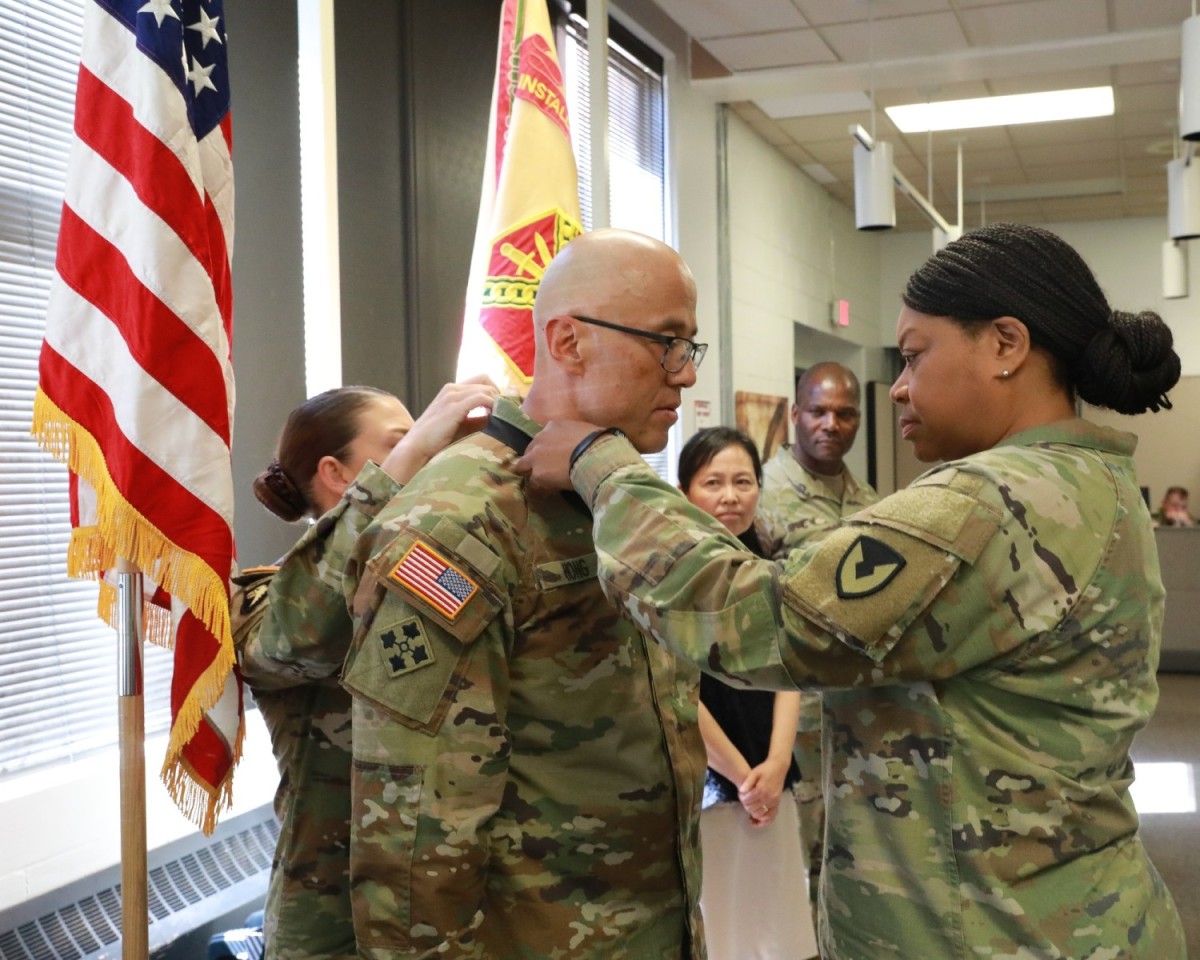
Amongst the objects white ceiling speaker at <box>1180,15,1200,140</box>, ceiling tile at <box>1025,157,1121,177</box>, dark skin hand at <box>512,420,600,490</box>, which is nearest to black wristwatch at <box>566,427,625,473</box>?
dark skin hand at <box>512,420,600,490</box>

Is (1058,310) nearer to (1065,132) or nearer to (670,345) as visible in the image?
(670,345)

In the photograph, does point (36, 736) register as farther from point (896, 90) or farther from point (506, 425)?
point (896, 90)

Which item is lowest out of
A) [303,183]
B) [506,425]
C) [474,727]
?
[474,727]

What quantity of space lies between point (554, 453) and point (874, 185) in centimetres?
446

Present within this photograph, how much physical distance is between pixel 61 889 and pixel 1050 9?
529 cm

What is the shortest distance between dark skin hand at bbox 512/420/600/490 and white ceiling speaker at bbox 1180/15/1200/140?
331 cm

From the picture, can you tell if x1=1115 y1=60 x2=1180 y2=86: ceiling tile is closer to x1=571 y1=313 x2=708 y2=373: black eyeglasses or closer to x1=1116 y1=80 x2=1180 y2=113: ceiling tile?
x1=1116 y1=80 x2=1180 y2=113: ceiling tile

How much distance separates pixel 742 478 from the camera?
3.07 metres

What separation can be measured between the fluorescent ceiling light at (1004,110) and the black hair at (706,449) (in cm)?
448

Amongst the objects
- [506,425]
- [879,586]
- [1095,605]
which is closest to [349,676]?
[506,425]

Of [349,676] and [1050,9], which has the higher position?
[1050,9]

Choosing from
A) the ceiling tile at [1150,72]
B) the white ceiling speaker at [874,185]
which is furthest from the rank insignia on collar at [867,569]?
the ceiling tile at [1150,72]

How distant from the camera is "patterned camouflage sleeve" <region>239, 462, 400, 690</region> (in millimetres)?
1658

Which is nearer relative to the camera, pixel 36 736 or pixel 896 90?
pixel 36 736
